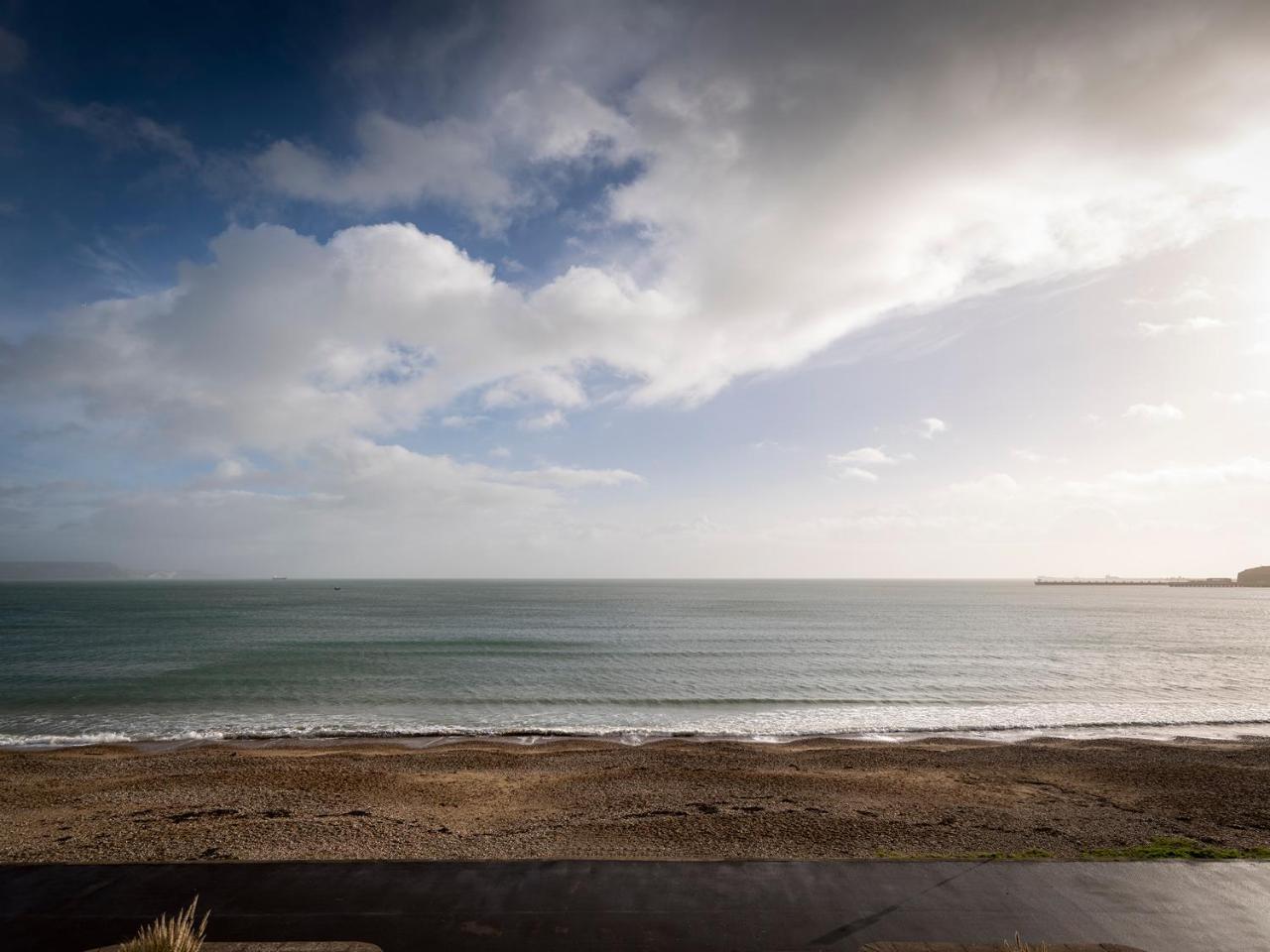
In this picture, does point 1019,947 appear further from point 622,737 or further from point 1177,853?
point 622,737

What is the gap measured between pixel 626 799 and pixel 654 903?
688 cm

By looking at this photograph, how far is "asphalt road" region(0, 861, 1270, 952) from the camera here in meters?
6.89

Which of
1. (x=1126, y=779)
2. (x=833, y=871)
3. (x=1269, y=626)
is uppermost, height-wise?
(x=833, y=871)

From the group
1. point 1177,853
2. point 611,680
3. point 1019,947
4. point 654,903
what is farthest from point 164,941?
point 611,680

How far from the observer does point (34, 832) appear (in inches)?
473

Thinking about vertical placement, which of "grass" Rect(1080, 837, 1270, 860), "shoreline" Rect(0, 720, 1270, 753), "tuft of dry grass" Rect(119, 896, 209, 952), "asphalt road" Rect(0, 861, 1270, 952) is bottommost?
"shoreline" Rect(0, 720, 1270, 753)

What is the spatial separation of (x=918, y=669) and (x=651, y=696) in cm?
1930

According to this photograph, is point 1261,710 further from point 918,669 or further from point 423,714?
point 423,714

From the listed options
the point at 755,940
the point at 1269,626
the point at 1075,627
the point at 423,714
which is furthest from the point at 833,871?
the point at 1269,626

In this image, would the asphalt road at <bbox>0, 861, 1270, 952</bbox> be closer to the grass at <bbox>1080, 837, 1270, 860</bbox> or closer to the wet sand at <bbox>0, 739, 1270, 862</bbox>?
the grass at <bbox>1080, 837, 1270, 860</bbox>

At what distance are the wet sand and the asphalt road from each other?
191 cm

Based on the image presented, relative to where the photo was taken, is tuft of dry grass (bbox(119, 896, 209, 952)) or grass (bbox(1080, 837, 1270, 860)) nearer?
tuft of dry grass (bbox(119, 896, 209, 952))

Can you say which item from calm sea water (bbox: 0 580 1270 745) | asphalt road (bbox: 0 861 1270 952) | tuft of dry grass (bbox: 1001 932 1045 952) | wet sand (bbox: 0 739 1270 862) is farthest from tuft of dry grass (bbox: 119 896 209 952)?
calm sea water (bbox: 0 580 1270 745)

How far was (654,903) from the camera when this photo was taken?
7496 mm
